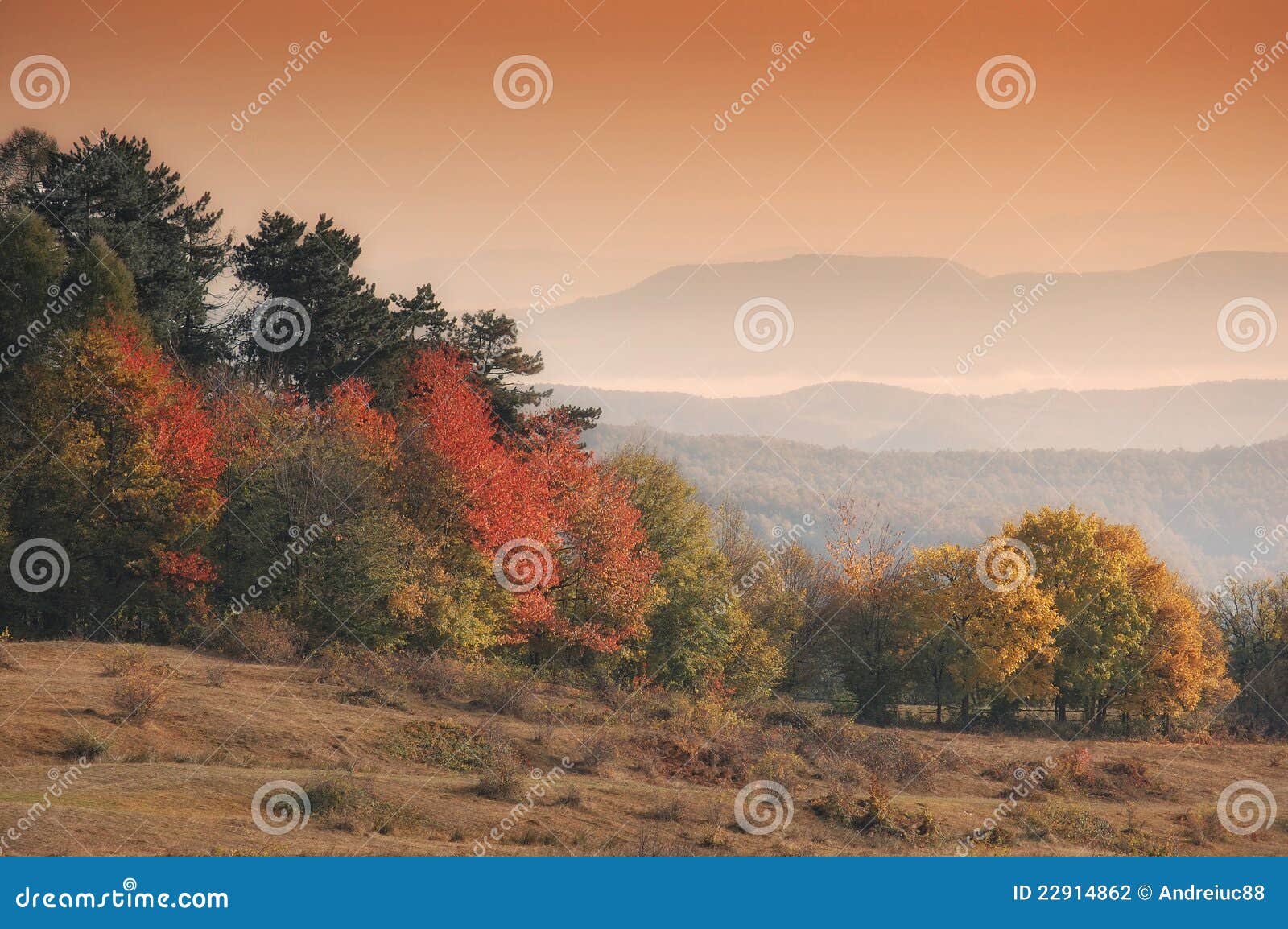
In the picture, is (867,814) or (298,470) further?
(298,470)

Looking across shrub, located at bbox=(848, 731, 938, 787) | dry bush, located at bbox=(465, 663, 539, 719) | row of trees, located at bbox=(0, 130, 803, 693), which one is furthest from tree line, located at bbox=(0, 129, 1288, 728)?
shrub, located at bbox=(848, 731, 938, 787)

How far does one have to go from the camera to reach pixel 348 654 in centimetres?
5044

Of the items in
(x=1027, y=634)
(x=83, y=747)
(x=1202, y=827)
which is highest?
(x=1027, y=634)

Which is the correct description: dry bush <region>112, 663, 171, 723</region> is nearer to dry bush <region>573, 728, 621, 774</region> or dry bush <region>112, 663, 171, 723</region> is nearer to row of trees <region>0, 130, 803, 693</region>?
row of trees <region>0, 130, 803, 693</region>

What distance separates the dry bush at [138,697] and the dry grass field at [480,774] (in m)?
0.07

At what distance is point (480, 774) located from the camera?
119ft

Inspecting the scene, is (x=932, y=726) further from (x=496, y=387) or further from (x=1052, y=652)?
(x=496, y=387)

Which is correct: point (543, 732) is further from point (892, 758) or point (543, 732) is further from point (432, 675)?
point (892, 758)

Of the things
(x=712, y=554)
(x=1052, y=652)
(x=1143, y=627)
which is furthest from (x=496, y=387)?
(x=1143, y=627)

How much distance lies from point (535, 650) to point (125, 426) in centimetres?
2378

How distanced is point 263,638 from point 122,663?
350 inches

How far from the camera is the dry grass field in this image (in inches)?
1041

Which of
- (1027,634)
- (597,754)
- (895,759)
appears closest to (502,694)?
(597,754)

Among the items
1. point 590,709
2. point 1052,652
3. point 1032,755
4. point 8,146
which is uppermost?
point 1052,652
